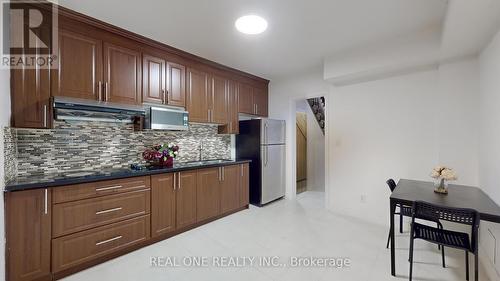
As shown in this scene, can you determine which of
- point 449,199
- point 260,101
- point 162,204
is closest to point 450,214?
point 449,199

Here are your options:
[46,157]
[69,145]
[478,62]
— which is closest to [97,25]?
[69,145]

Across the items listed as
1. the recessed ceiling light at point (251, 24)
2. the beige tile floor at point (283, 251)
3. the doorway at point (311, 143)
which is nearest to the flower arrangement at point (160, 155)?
the beige tile floor at point (283, 251)

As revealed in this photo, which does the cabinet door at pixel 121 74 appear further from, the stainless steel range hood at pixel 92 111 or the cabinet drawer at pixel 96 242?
the cabinet drawer at pixel 96 242

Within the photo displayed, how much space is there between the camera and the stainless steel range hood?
2036mm

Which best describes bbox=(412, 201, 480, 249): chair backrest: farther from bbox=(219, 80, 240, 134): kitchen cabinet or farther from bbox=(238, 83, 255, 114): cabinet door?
bbox=(238, 83, 255, 114): cabinet door

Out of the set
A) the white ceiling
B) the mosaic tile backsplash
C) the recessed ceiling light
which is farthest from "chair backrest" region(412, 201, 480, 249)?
the mosaic tile backsplash

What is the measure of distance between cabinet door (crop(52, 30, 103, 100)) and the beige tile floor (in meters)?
1.76

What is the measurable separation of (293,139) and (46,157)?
12.3ft

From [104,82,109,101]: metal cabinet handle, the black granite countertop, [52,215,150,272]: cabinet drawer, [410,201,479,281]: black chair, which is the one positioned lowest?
[52,215,150,272]: cabinet drawer

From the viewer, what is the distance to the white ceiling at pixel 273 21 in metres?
2.00

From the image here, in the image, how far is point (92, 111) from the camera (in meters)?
2.18

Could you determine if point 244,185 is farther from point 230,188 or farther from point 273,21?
point 273,21

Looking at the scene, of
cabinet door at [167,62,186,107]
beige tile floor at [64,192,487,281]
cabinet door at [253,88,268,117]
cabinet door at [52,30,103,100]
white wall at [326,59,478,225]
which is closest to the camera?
beige tile floor at [64,192,487,281]

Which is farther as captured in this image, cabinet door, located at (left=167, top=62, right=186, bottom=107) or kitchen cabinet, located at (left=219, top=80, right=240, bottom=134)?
kitchen cabinet, located at (left=219, top=80, right=240, bottom=134)
